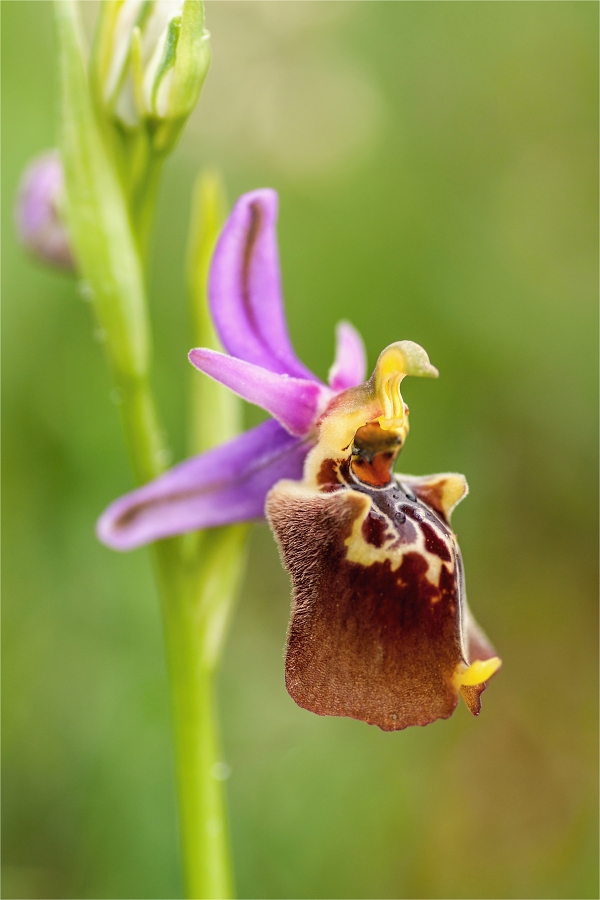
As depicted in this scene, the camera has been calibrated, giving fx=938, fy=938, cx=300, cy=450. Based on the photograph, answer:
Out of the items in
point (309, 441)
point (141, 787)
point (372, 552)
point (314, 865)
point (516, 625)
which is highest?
point (309, 441)

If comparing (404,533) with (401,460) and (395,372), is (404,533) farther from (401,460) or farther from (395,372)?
(401,460)

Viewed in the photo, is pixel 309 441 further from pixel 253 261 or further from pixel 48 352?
pixel 48 352

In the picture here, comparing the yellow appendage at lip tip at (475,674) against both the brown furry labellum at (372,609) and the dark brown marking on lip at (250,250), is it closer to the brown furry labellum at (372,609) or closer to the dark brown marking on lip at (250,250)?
the brown furry labellum at (372,609)

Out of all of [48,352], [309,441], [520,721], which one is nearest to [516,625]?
[520,721]

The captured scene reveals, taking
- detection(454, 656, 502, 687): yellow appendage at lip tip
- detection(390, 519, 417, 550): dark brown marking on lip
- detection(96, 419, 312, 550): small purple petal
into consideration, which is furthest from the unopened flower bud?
detection(454, 656, 502, 687): yellow appendage at lip tip

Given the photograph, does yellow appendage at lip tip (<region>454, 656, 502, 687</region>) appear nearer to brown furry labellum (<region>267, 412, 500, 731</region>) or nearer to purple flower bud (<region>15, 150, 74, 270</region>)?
brown furry labellum (<region>267, 412, 500, 731</region>)

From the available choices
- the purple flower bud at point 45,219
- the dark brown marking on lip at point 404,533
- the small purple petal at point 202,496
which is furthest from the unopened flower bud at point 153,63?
the dark brown marking on lip at point 404,533

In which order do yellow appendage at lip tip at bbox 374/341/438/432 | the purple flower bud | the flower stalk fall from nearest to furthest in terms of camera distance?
yellow appendage at lip tip at bbox 374/341/438/432
the flower stalk
the purple flower bud
